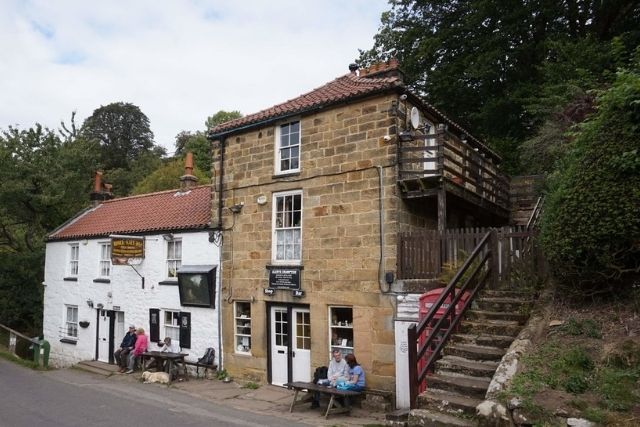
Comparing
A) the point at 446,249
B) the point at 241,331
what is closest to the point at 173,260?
the point at 241,331

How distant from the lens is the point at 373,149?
12.6 metres

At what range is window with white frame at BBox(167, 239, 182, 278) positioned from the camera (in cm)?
1697

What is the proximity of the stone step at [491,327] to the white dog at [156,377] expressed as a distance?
947 cm

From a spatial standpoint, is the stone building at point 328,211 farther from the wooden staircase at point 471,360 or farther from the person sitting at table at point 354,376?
the wooden staircase at point 471,360

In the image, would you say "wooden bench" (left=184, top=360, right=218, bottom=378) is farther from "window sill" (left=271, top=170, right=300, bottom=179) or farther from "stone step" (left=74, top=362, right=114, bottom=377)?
"window sill" (left=271, top=170, right=300, bottom=179)

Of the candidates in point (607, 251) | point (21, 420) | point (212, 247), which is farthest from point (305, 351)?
point (607, 251)

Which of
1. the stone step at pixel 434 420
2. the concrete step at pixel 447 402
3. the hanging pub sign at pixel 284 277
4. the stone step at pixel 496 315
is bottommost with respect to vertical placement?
the stone step at pixel 434 420

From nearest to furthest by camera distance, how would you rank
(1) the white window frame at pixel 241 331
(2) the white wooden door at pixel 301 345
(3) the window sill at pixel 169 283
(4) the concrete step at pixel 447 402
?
(4) the concrete step at pixel 447 402 < (2) the white wooden door at pixel 301 345 < (1) the white window frame at pixel 241 331 < (3) the window sill at pixel 169 283

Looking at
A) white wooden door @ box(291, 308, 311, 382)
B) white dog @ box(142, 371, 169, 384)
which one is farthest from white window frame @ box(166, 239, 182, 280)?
white wooden door @ box(291, 308, 311, 382)

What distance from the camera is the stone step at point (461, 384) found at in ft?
24.0

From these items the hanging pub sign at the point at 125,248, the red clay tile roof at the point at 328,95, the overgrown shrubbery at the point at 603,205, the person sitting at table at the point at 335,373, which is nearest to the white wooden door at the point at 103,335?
the hanging pub sign at the point at 125,248

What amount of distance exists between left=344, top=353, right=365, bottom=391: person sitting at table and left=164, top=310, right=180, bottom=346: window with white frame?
288 inches

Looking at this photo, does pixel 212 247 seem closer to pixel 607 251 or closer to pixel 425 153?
pixel 425 153

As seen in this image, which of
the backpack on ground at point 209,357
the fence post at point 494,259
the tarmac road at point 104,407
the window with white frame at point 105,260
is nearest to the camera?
the tarmac road at point 104,407
